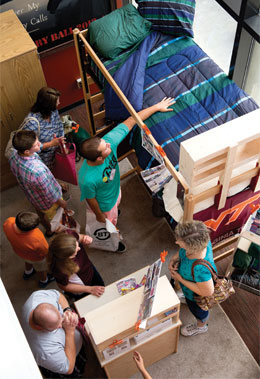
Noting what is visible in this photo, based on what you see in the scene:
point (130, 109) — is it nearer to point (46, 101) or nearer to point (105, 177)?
point (105, 177)

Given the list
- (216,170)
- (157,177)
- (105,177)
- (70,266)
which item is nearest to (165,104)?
(157,177)

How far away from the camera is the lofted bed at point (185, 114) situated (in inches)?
101

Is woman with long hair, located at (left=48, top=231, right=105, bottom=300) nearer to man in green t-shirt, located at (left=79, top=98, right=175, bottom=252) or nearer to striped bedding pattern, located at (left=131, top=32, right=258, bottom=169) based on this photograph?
man in green t-shirt, located at (left=79, top=98, right=175, bottom=252)

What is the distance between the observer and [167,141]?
3.16 m

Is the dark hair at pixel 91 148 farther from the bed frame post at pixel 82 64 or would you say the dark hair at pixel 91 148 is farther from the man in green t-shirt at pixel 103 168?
the bed frame post at pixel 82 64

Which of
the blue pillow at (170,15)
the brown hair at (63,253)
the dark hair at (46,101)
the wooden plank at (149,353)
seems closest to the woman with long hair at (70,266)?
the brown hair at (63,253)

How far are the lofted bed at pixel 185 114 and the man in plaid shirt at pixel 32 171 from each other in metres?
0.77

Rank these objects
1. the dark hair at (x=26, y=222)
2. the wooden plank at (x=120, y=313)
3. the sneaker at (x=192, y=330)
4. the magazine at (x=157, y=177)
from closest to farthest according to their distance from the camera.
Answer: the wooden plank at (x=120, y=313) < the magazine at (x=157, y=177) < the dark hair at (x=26, y=222) < the sneaker at (x=192, y=330)

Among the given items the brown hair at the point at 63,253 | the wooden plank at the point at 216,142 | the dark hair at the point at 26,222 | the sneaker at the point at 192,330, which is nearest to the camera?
the wooden plank at the point at 216,142

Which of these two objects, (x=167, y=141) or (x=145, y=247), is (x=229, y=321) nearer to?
(x=145, y=247)

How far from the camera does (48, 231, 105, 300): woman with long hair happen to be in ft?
8.80

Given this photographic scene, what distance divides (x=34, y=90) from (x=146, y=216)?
1.66 meters

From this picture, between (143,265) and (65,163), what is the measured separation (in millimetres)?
1198

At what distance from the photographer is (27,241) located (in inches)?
125
